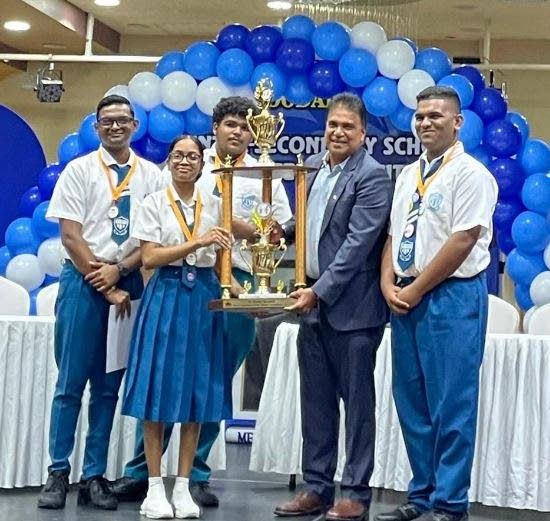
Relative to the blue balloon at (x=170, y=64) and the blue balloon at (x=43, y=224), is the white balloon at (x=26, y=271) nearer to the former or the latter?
the blue balloon at (x=43, y=224)

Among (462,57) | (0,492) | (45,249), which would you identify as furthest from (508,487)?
(462,57)

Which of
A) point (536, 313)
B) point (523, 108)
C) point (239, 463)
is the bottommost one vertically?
point (239, 463)

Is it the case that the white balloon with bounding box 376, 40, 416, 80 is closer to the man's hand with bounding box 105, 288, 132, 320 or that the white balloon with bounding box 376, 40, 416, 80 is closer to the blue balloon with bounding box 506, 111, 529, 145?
the blue balloon with bounding box 506, 111, 529, 145

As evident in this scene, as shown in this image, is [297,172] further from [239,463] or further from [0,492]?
[239,463]

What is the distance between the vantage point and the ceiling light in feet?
34.0

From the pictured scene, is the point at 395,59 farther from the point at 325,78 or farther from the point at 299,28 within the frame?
the point at 299,28

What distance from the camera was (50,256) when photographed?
7.62 m

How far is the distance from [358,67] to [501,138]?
3.13 ft

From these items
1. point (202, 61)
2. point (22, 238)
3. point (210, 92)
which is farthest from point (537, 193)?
point (22, 238)

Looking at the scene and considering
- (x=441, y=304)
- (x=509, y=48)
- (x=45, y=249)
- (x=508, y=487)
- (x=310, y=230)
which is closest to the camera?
(x=441, y=304)

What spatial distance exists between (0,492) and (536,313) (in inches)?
109

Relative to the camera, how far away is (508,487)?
476cm

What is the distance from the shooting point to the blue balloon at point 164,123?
7.48m

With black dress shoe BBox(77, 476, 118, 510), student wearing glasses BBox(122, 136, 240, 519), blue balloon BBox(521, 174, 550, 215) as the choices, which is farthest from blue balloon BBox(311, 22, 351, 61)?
black dress shoe BBox(77, 476, 118, 510)
